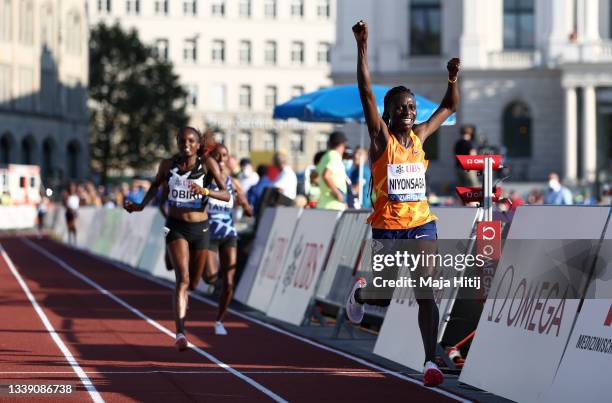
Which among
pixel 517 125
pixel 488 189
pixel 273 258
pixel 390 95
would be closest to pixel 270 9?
pixel 517 125

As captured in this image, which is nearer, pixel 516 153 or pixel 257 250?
pixel 257 250

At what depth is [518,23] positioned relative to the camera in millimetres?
78812

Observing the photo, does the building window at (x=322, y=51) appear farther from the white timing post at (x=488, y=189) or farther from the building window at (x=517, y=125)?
the white timing post at (x=488, y=189)

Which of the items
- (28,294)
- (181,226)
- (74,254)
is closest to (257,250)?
(28,294)

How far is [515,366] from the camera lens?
11.1 metres

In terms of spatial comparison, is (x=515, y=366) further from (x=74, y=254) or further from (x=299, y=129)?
(x=299, y=129)

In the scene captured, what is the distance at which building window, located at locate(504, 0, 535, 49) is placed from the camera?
7825 centimetres

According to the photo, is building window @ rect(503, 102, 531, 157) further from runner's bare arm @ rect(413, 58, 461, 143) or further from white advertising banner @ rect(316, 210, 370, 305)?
runner's bare arm @ rect(413, 58, 461, 143)

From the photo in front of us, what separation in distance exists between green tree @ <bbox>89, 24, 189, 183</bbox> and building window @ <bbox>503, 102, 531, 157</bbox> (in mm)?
35481

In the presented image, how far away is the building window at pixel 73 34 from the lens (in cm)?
10631

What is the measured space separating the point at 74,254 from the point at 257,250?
72.0 ft

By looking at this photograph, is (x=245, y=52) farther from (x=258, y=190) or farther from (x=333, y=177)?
(x=333, y=177)

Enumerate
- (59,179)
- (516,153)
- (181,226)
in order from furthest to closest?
(59,179) → (516,153) → (181,226)

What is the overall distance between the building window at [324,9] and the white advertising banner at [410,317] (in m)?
125
